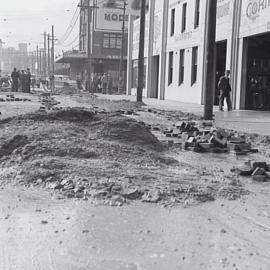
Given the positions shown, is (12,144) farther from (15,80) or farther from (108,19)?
(108,19)

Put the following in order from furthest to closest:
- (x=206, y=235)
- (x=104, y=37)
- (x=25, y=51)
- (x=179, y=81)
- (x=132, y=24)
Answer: (x=25, y=51) < (x=104, y=37) < (x=132, y=24) < (x=179, y=81) < (x=206, y=235)

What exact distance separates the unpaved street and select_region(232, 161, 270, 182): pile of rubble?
17cm

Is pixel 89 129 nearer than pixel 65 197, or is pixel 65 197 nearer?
pixel 65 197

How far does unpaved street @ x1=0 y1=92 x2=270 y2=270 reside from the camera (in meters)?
4.57

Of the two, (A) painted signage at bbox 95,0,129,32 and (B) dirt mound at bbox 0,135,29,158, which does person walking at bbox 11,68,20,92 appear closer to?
(B) dirt mound at bbox 0,135,29,158

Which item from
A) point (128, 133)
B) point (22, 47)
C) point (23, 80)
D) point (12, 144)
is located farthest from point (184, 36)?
point (22, 47)

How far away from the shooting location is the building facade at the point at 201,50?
24322mm

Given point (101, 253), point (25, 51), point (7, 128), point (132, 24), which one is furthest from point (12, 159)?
point (25, 51)

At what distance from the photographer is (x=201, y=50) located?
29500 millimetres

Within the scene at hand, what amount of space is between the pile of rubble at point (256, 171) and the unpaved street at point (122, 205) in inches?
6.6

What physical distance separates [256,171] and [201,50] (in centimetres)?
2232

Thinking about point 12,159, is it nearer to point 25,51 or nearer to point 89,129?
point 89,129

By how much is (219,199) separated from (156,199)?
31.3 inches

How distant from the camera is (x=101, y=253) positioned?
4.62m
